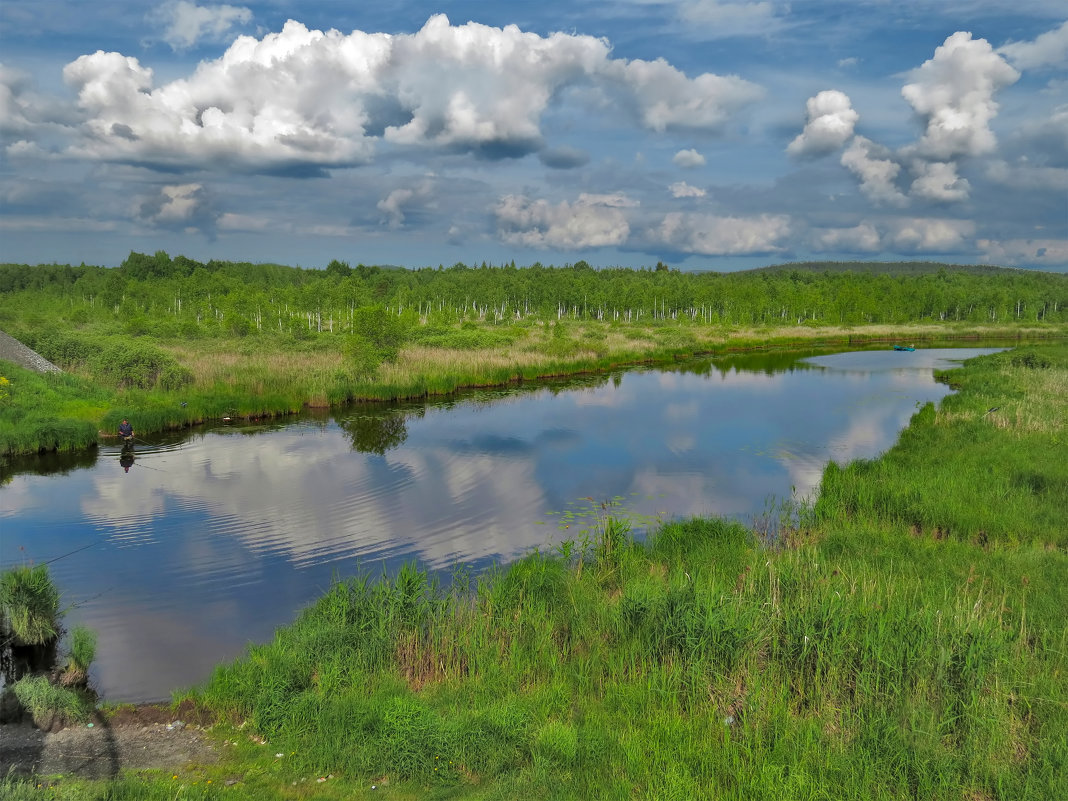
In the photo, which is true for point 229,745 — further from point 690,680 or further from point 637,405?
point 637,405

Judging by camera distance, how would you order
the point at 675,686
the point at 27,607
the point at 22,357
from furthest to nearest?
the point at 22,357
the point at 27,607
the point at 675,686

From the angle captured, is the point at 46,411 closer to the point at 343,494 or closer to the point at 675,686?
the point at 343,494

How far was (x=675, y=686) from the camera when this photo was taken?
739 cm

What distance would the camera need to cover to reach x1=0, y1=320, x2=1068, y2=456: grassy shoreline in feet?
76.2

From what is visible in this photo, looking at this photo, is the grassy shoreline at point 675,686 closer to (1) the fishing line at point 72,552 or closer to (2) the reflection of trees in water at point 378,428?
(1) the fishing line at point 72,552

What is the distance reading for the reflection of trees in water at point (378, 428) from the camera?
77.8 ft

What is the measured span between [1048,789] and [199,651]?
398 inches

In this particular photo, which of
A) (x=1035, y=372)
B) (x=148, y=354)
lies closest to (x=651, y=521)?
(x=148, y=354)

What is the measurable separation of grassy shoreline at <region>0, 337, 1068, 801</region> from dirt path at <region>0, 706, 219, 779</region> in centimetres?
29

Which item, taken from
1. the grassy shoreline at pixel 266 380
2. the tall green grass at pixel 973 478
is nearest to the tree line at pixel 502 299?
the grassy shoreline at pixel 266 380

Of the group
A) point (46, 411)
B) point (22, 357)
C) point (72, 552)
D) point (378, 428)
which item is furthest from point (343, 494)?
point (22, 357)

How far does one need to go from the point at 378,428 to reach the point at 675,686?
20686mm

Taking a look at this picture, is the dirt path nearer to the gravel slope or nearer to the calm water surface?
the calm water surface

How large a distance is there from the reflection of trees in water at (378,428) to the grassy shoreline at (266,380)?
274cm
